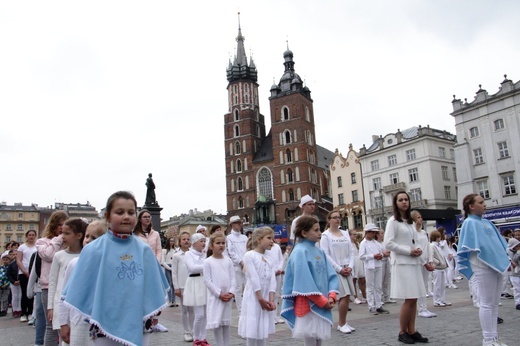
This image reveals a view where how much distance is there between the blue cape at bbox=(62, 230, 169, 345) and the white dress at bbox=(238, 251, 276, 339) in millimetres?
2049

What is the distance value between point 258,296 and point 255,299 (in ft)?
0.30

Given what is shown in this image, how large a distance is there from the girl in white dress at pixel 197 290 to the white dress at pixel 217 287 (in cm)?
49

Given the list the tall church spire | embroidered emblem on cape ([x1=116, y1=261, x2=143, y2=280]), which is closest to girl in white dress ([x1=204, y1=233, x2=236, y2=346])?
embroidered emblem on cape ([x1=116, y1=261, x2=143, y2=280])

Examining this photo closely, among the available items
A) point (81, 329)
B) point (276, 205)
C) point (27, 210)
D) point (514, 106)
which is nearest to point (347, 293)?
point (81, 329)

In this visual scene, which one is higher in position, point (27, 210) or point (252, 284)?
point (27, 210)

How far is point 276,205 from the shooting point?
236ft

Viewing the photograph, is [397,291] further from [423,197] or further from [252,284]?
[423,197]

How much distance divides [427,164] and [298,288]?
153 feet

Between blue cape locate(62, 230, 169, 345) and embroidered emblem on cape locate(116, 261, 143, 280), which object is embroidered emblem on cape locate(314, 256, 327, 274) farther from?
embroidered emblem on cape locate(116, 261, 143, 280)

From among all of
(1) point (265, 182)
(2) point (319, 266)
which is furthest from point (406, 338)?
(1) point (265, 182)

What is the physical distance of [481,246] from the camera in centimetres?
564

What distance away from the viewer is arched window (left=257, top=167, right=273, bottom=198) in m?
75.6

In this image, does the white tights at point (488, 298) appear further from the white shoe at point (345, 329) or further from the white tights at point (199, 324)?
the white tights at point (199, 324)

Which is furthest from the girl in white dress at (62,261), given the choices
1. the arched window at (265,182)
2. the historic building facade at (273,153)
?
the arched window at (265,182)
